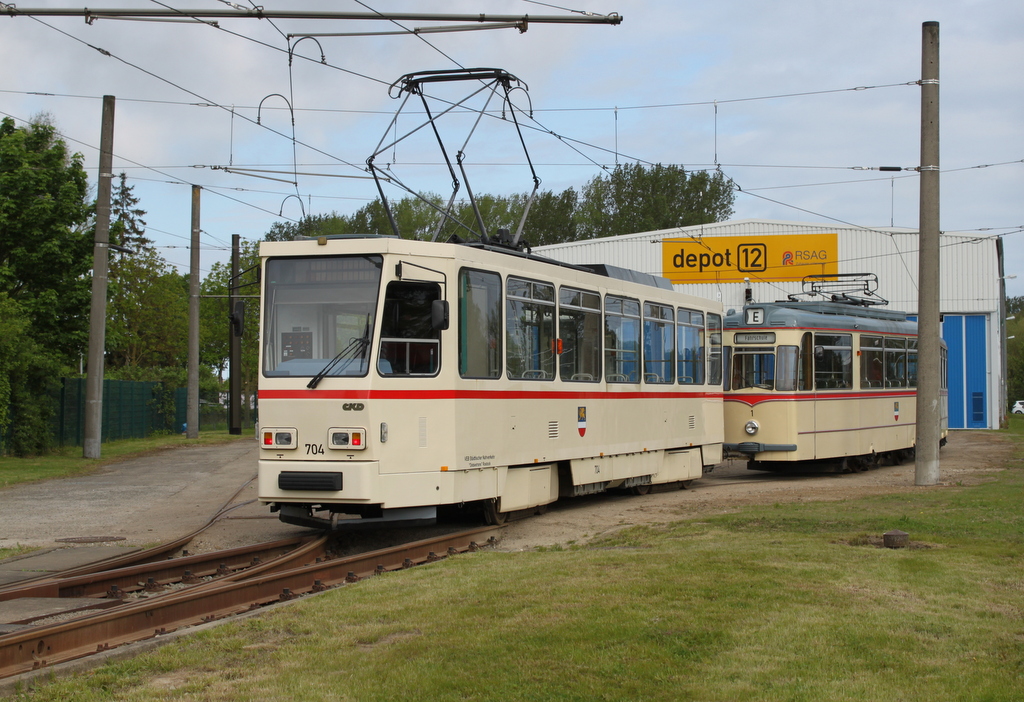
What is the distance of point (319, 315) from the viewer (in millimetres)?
11336

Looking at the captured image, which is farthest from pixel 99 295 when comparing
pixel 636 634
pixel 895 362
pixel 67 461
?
pixel 636 634

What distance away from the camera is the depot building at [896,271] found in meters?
44.5

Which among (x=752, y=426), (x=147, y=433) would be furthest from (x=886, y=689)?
(x=147, y=433)

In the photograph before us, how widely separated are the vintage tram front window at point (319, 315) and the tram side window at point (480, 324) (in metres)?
1.11

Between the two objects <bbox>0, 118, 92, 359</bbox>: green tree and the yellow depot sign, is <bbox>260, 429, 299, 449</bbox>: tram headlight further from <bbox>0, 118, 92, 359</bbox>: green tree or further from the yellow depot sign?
the yellow depot sign

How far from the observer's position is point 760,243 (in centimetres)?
4569

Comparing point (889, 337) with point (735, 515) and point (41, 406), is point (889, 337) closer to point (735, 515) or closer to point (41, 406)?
point (735, 515)

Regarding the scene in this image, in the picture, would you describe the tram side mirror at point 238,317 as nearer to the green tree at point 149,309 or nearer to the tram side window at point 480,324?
the tram side window at point 480,324

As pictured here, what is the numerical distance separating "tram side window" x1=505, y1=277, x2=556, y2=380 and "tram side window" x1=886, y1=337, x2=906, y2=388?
39.5 ft

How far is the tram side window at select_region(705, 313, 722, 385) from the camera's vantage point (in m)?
18.9

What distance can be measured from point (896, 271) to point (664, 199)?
27.7 meters

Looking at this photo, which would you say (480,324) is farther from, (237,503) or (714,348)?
(714,348)

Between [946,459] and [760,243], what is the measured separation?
21.9 meters

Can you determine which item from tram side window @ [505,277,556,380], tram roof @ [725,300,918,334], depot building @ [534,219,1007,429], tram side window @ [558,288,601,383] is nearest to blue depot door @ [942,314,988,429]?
depot building @ [534,219,1007,429]
